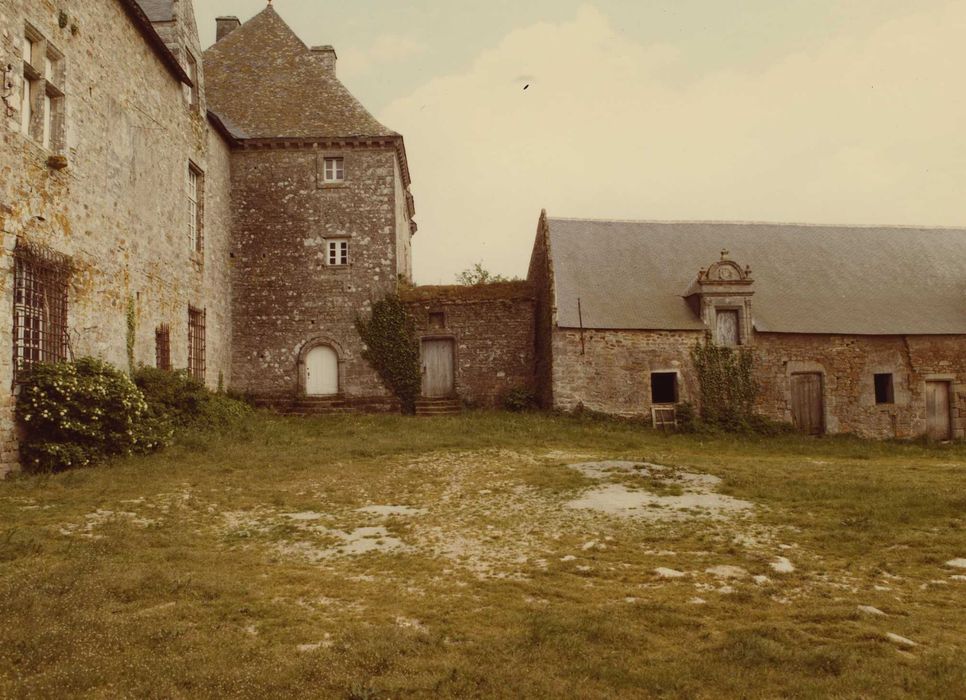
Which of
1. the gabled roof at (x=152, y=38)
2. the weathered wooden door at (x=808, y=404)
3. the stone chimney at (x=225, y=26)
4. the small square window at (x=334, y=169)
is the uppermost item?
the stone chimney at (x=225, y=26)

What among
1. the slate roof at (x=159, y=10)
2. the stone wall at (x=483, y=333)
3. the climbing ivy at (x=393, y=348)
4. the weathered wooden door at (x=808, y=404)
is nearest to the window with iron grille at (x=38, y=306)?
the slate roof at (x=159, y=10)

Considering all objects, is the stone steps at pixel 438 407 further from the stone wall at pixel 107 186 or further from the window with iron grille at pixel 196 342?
the stone wall at pixel 107 186

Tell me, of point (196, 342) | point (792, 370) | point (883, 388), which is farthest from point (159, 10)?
point (883, 388)

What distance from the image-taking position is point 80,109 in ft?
42.8

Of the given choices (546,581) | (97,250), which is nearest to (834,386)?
(546,581)

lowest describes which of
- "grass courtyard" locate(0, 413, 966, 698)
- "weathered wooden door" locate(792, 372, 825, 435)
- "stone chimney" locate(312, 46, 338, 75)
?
"grass courtyard" locate(0, 413, 966, 698)

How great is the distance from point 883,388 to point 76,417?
21.1 m

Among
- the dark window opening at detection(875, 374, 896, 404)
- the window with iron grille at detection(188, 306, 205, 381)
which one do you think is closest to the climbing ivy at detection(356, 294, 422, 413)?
the window with iron grille at detection(188, 306, 205, 381)

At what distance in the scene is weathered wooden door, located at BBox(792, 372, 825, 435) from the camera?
21.2m

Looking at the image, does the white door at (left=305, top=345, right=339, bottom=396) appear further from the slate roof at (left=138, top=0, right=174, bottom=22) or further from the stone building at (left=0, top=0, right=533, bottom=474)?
the slate roof at (left=138, top=0, right=174, bottom=22)

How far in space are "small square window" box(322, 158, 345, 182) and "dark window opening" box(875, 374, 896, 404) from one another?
56.4 ft

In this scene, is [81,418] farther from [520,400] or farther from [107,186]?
[520,400]

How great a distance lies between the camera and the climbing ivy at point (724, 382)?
20.8m

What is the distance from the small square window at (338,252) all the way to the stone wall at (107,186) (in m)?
3.93
